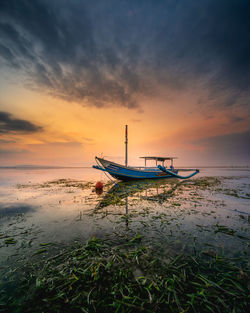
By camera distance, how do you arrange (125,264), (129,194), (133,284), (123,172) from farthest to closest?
(123,172) → (129,194) → (125,264) → (133,284)

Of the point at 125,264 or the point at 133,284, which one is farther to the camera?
the point at 125,264

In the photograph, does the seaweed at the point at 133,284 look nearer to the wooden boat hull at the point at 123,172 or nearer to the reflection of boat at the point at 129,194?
the reflection of boat at the point at 129,194

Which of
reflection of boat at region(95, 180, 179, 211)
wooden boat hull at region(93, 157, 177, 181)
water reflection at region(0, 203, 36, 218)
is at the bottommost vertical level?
water reflection at region(0, 203, 36, 218)

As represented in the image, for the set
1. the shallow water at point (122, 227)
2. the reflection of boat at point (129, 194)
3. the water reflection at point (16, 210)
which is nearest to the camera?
the shallow water at point (122, 227)

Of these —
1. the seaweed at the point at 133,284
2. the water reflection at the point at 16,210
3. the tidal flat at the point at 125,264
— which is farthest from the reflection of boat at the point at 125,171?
the seaweed at the point at 133,284

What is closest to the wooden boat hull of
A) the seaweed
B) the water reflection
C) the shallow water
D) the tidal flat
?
the water reflection

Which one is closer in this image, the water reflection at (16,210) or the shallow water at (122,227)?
the shallow water at (122,227)

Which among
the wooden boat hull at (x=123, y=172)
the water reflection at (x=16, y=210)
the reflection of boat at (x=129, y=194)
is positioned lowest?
the water reflection at (x=16, y=210)

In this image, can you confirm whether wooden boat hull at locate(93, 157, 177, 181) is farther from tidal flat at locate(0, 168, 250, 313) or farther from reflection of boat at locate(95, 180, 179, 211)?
tidal flat at locate(0, 168, 250, 313)

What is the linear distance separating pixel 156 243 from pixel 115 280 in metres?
2.34

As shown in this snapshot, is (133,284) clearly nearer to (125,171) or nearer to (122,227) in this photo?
(122,227)

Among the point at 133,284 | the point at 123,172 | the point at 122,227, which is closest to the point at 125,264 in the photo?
the point at 133,284

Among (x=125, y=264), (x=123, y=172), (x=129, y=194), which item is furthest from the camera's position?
(x=123, y=172)

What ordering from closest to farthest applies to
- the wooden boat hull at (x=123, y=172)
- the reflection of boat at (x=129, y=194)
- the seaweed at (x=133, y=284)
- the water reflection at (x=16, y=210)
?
the seaweed at (x=133, y=284), the water reflection at (x=16, y=210), the reflection of boat at (x=129, y=194), the wooden boat hull at (x=123, y=172)
